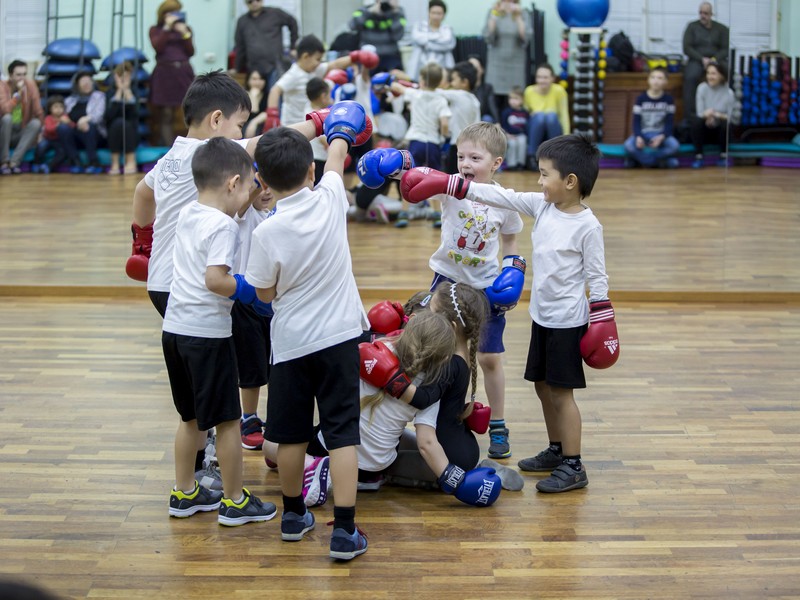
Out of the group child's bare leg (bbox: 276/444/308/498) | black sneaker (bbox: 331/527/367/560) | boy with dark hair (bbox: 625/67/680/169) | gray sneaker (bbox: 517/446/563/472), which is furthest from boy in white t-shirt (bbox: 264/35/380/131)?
black sneaker (bbox: 331/527/367/560)

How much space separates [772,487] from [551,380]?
31.1 inches

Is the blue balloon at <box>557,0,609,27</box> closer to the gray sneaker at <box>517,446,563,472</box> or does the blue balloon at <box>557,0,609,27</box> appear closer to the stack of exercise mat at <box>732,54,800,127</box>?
the stack of exercise mat at <box>732,54,800,127</box>

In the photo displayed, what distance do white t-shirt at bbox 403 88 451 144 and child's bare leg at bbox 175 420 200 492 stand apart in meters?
4.08

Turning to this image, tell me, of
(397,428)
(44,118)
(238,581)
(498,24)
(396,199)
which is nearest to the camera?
(238,581)

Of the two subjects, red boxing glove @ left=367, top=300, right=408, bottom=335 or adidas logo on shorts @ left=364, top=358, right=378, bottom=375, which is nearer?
adidas logo on shorts @ left=364, top=358, right=378, bottom=375

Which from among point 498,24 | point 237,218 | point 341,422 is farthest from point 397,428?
point 498,24

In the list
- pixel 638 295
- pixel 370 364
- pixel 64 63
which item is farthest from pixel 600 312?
pixel 64 63

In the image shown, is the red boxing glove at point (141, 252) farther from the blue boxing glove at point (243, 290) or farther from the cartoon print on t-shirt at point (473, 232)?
the cartoon print on t-shirt at point (473, 232)

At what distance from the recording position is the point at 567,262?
10.7 feet

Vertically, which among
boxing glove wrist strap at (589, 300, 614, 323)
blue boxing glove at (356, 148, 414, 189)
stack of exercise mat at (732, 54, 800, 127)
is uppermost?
stack of exercise mat at (732, 54, 800, 127)

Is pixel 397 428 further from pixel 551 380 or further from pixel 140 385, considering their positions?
pixel 140 385

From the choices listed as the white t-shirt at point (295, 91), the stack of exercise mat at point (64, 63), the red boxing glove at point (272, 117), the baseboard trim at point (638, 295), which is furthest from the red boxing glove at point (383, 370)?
the white t-shirt at point (295, 91)

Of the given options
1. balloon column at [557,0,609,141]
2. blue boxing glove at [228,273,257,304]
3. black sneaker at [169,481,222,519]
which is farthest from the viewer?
balloon column at [557,0,609,141]

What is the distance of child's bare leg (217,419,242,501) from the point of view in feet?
9.79
